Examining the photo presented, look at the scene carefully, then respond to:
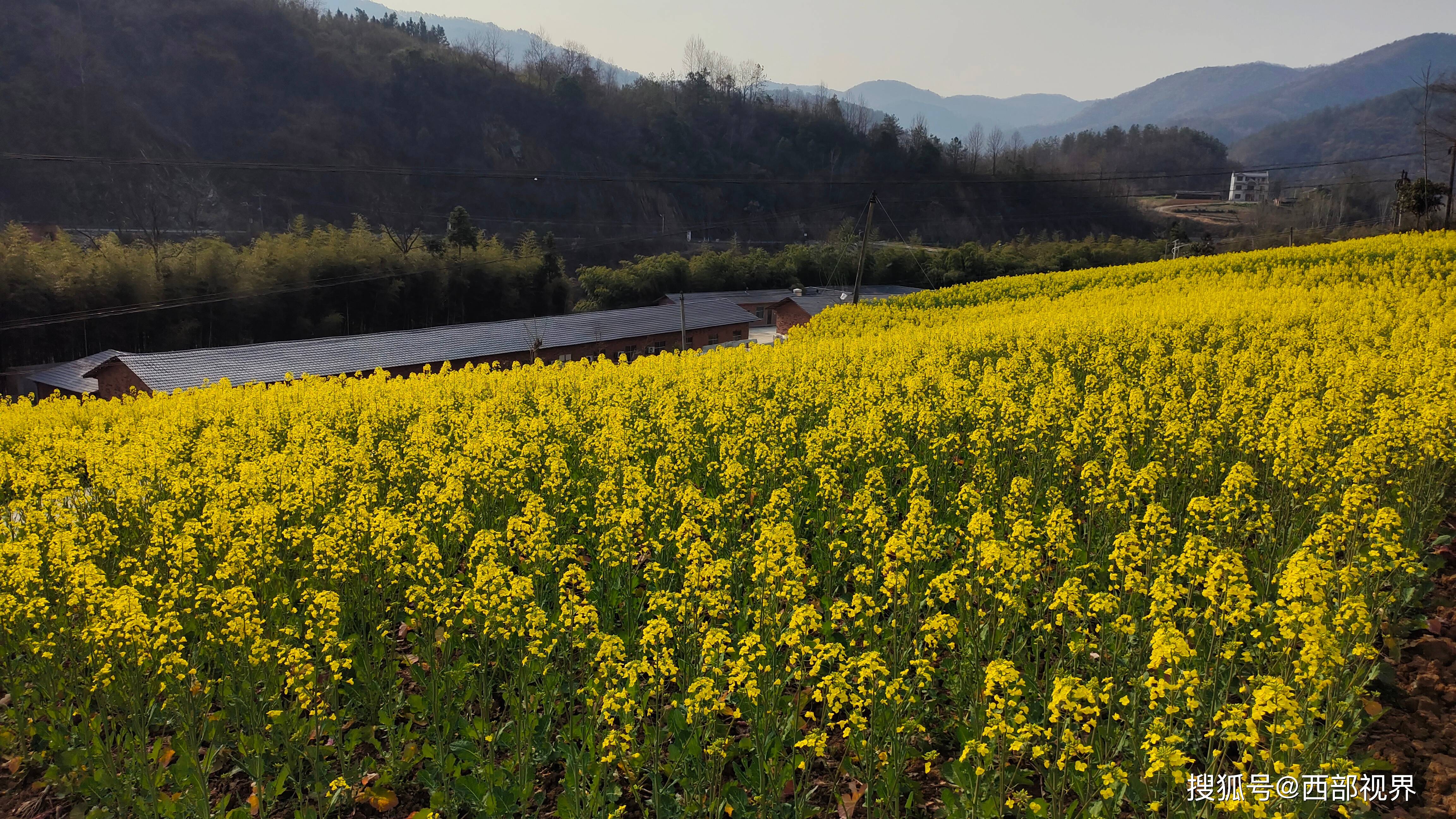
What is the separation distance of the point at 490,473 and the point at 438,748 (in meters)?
3.16

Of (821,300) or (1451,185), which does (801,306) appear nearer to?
(821,300)

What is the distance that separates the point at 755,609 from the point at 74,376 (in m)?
39.5

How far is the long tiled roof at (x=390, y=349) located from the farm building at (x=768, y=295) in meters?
12.2

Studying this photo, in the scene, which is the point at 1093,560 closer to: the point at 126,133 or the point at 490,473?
the point at 490,473


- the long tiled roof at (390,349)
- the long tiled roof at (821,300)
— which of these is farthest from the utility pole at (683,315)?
the long tiled roof at (821,300)

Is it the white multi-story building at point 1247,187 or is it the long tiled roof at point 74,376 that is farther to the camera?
the white multi-story building at point 1247,187

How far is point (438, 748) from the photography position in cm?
502

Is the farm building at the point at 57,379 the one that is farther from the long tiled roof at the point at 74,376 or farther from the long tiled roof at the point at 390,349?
the long tiled roof at the point at 390,349

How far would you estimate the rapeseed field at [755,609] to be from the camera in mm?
4430

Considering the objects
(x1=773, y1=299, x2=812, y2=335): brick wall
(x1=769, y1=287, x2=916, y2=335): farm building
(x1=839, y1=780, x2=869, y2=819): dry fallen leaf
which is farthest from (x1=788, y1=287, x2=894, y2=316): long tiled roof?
(x1=839, y1=780, x2=869, y2=819): dry fallen leaf

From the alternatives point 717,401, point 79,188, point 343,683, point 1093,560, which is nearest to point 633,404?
point 717,401

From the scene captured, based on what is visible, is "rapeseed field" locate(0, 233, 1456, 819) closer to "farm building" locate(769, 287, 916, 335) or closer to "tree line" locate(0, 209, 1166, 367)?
"tree line" locate(0, 209, 1166, 367)

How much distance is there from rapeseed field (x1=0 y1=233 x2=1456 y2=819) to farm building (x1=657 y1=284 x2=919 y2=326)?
51285 millimetres

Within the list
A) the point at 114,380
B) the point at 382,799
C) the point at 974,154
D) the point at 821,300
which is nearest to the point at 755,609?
the point at 382,799
